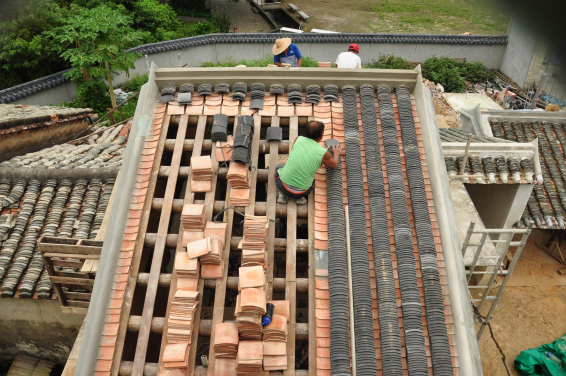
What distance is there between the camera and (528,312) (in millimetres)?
12164

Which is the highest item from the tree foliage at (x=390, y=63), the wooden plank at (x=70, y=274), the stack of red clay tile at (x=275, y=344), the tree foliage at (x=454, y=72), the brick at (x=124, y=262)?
the brick at (x=124, y=262)

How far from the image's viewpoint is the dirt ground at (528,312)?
1112 centimetres

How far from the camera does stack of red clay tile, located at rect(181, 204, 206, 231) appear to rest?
6.06 metres


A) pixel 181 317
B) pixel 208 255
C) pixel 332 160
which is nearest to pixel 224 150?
pixel 332 160

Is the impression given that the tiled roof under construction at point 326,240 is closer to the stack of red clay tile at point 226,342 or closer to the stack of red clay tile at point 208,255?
the stack of red clay tile at point 208,255

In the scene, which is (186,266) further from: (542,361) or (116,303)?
(542,361)

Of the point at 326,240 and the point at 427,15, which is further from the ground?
the point at 326,240

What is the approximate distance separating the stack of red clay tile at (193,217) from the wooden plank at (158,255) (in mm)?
347

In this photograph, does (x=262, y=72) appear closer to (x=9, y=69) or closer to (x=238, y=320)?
(x=238, y=320)

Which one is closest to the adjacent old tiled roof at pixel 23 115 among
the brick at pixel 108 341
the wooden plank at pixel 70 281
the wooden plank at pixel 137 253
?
the wooden plank at pixel 70 281

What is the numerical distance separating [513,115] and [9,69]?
73.1ft

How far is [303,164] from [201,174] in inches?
65.2

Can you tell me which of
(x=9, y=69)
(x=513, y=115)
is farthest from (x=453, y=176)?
(x=9, y=69)

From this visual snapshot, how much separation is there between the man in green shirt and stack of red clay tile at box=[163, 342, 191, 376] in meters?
2.56
